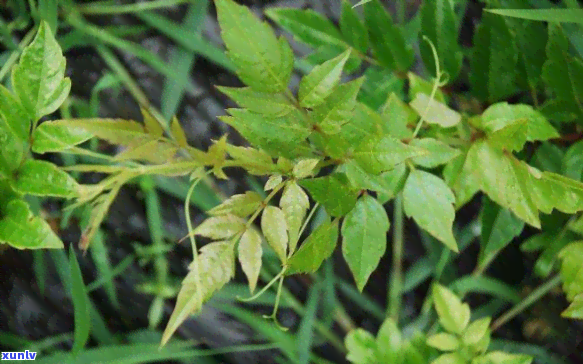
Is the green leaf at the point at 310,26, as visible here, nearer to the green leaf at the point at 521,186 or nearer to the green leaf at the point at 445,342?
the green leaf at the point at 521,186

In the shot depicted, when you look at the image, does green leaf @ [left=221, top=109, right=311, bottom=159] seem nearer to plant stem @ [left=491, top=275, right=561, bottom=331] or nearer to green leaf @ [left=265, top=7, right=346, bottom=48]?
green leaf @ [left=265, top=7, right=346, bottom=48]

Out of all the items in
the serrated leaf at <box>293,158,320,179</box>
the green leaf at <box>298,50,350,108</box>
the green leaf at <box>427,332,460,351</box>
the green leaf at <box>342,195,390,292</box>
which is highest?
the green leaf at <box>298,50,350,108</box>

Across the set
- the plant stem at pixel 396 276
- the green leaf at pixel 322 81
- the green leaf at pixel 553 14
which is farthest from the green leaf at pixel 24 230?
the plant stem at pixel 396 276

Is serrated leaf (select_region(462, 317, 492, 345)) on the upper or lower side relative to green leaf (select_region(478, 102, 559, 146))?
lower

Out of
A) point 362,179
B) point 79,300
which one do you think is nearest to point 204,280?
point 362,179

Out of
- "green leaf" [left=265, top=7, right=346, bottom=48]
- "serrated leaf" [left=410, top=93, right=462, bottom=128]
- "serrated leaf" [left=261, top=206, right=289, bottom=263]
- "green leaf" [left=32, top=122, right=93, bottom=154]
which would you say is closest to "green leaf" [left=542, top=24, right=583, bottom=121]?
"serrated leaf" [left=410, top=93, right=462, bottom=128]

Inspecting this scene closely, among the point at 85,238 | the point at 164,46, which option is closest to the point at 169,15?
the point at 164,46

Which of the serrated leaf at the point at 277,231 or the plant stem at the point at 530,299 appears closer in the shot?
the serrated leaf at the point at 277,231
